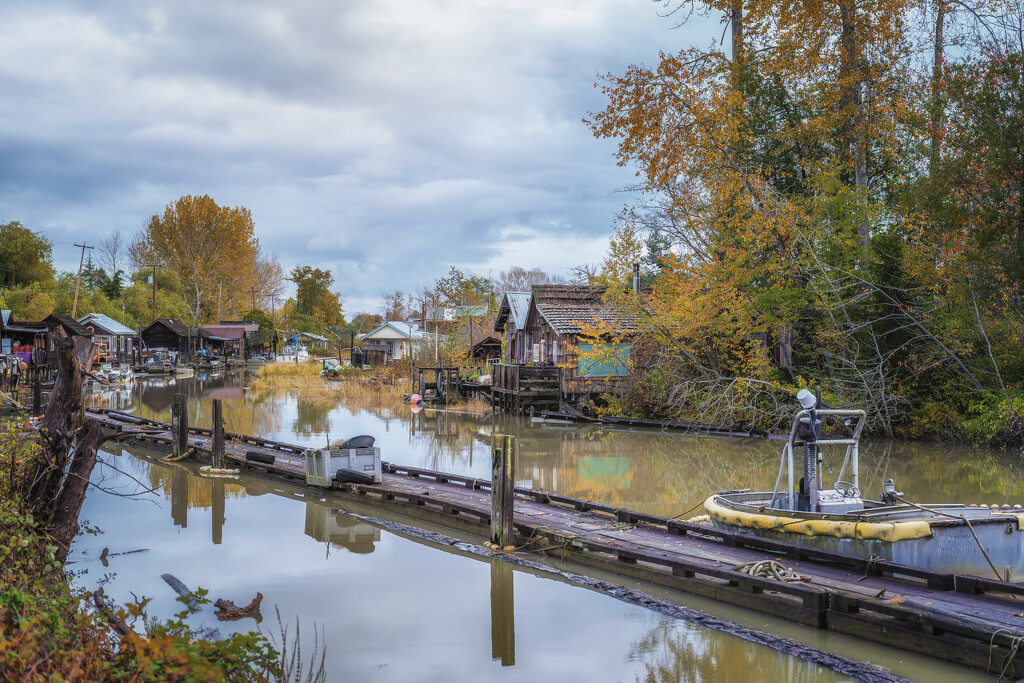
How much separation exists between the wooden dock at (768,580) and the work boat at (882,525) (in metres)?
0.28

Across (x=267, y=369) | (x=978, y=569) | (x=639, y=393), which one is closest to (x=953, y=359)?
(x=639, y=393)

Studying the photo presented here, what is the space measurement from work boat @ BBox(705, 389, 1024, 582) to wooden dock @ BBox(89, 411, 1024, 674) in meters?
0.28

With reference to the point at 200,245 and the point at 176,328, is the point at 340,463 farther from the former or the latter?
the point at 200,245

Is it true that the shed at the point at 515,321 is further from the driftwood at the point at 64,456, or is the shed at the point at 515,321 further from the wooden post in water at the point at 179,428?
the driftwood at the point at 64,456

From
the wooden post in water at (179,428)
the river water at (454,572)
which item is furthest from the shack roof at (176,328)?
the wooden post in water at (179,428)

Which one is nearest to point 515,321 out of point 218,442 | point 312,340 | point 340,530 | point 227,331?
point 218,442

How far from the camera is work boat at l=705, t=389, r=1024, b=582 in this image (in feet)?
32.3

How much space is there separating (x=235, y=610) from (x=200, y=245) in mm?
82895

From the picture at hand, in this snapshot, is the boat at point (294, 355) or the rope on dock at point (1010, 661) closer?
the rope on dock at point (1010, 661)

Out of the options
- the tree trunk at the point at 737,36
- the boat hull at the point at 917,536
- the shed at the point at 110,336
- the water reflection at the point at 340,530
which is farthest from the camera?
the shed at the point at 110,336

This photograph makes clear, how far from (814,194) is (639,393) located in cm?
930

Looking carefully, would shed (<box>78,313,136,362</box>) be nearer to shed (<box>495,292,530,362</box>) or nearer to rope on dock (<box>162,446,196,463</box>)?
shed (<box>495,292,530,362</box>)

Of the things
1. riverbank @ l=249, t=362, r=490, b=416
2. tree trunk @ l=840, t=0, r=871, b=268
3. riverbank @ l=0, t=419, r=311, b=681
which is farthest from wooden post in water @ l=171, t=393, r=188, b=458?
tree trunk @ l=840, t=0, r=871, b=268

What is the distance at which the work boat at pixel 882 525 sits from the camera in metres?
9.86
